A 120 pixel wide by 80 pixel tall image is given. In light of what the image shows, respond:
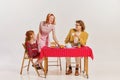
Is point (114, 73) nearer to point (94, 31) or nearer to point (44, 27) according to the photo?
point (44, 27)

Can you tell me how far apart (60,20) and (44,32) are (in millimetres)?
2666

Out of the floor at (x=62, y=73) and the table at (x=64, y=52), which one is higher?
the table at (x=64, y=52)

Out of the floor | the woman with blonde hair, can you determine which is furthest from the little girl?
the woman with blonde hair

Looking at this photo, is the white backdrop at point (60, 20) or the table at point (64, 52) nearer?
the table at point (64, 52)

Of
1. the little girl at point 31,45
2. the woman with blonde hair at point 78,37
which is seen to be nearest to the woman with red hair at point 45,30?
the little girl at point 31,45

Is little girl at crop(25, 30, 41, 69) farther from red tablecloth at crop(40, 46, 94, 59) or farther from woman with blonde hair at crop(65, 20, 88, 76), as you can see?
woman with blonde hair at crop(65, 20, 88, 76)

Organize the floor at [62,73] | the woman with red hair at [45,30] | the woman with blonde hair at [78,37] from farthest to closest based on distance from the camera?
the woman with red hair at [45,30], the woman with blonde hair at [78,37], the floor at [62,73]

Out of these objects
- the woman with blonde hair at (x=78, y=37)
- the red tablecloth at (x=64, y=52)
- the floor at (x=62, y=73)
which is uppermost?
the woman with blonde hair at (x=78, y=37)

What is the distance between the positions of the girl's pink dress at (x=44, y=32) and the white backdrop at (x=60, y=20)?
2.46 m

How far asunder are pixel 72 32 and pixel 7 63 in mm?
2385

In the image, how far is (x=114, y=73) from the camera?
864 centimetres

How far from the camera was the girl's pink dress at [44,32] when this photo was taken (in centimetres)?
861

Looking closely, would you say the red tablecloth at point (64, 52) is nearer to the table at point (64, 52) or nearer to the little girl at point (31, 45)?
the table at point (64, 52)

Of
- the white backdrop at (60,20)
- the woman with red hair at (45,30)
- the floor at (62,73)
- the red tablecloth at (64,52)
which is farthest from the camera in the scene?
the white backdrop at (60,20)
